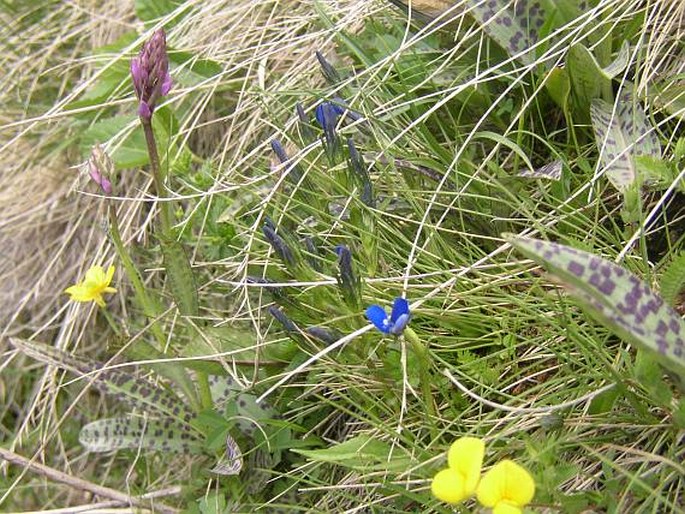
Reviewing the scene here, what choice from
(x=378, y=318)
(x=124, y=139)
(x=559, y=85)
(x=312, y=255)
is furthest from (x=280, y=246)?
(x=124, y=139)

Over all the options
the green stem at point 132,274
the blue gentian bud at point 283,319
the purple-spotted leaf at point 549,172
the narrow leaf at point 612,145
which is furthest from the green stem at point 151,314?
the narrow leaf at point 612,145

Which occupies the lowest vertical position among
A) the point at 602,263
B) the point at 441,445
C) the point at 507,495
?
the point at 441,445

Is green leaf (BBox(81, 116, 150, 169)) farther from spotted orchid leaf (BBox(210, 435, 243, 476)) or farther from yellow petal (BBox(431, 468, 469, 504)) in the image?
yellow petal (BBox(431, 468, 469, 504))

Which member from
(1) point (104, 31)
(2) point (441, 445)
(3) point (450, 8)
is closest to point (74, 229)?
(1) point (104, 31)

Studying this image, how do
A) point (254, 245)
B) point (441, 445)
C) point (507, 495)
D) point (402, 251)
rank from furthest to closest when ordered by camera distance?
point (254, 245) → point (402, 251) → point (441, 445) → point (507, 495)

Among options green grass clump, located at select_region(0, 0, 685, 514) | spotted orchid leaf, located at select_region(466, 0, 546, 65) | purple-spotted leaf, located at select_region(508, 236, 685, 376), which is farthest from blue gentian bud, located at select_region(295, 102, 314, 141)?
purple-spotted leaf, located at select_region(508, 236, 685, 376)

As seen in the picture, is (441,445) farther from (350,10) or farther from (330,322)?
(350,10)
